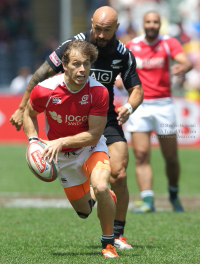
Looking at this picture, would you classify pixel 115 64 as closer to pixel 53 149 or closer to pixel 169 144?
pixel 53 149

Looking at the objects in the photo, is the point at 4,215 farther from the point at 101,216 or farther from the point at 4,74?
the point at 4,74

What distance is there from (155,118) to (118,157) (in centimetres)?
286

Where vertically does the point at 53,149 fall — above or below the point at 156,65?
below

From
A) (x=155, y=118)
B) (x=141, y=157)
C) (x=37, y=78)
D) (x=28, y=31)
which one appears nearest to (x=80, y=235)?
(x=37, y=78)

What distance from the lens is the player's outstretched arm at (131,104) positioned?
561cm

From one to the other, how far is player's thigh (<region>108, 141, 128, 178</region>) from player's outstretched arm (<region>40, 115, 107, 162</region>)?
2.24 feet

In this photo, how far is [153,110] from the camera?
870cm

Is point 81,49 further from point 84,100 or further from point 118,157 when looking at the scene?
point 118,157

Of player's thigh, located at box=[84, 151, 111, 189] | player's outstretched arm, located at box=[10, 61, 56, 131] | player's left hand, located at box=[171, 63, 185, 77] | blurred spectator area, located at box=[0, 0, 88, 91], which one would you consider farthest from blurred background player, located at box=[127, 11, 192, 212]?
blurred spectator area, located at box=[0, 0, 88, 91]

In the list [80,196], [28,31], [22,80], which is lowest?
[80,196]

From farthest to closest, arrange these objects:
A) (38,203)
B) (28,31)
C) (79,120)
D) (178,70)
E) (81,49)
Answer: (28,31) → (38,203) → (178,70) → (79,120) → (81,49)

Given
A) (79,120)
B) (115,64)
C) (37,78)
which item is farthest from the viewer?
(115,64)

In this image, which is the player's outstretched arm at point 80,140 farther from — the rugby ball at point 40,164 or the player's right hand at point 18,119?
the player's right hand at point 18,119

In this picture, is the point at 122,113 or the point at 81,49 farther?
the point at 122,113
